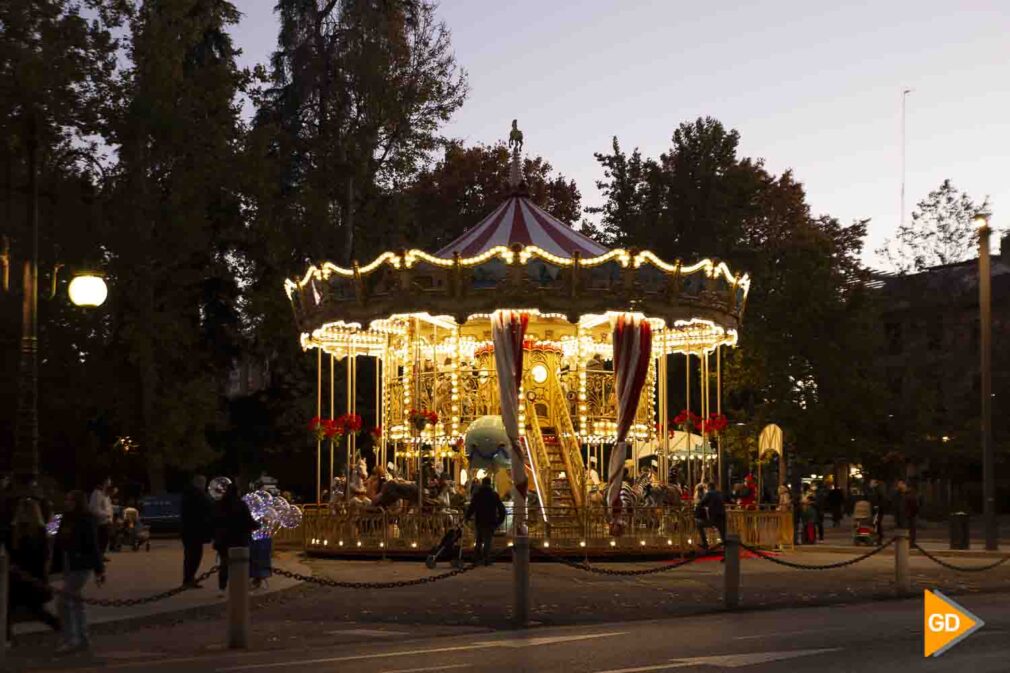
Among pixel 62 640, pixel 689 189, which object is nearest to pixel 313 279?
pixel 62 640

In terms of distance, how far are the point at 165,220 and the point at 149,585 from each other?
2261 centimetres

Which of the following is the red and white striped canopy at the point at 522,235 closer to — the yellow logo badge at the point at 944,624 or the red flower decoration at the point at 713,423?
the red flower decoration at the point at 713,423

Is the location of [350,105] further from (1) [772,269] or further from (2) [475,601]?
(2) [475,601]

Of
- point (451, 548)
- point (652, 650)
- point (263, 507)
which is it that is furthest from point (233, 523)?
point (652, 650)

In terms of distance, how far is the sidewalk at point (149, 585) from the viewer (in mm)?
17844

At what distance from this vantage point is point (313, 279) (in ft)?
107

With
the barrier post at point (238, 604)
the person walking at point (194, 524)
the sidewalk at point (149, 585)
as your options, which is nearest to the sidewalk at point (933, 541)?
the sidewalk at point (149, 585)

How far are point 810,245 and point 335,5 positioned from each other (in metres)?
19.3

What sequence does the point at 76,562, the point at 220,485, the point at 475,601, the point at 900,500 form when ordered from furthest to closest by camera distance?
1. the point at 900,500
2. the point at 220,485
3. the point at 475,601
4. the point at 76,562

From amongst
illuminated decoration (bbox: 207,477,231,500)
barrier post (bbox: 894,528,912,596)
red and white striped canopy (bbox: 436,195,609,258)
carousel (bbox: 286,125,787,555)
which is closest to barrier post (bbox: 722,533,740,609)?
barrier post (bbox: 894,528,912,596)

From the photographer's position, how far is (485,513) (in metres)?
26.7

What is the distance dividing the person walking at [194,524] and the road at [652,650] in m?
5.24

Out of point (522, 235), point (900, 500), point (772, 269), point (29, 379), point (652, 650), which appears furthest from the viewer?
point (772, 269)

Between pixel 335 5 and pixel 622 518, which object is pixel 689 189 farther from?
pixel 622 518
